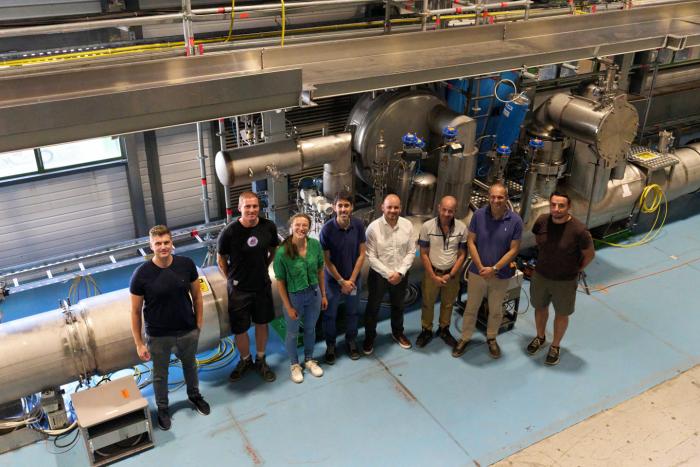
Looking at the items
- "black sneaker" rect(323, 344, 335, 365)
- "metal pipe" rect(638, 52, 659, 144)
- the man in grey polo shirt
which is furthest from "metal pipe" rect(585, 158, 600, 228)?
"black sneaker" rect(323, 344, 335, 365)

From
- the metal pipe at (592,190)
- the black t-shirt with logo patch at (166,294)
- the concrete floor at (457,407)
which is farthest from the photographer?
the metal pipe at (592,190)

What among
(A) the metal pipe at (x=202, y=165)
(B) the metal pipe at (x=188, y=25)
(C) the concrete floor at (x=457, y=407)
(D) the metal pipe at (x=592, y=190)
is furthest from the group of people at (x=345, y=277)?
(D) the metal pipe at (x=592, y=190)

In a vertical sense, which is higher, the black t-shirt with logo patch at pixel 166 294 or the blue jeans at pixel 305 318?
the black t-shirt with logo patch at pixel 166 294

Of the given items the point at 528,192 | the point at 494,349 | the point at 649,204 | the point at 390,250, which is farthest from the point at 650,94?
the point at 390,250

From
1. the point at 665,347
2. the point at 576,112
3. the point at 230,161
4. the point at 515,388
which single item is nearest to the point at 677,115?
the point at 576,112

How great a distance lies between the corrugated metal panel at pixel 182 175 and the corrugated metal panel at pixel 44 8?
143 centimetres

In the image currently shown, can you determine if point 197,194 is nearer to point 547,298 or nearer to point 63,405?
point 63,405

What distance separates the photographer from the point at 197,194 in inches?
287

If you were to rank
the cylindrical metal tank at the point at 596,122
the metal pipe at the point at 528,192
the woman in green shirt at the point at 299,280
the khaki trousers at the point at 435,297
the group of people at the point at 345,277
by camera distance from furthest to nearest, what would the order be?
the metal pipe at the point at 528,192 < the cylindrical metal tank at the point at 596,122 < the khaki trousers at the point at 435,297 < the woman in green shirt at the point at 299,280 < the group of people at the point at 345,277

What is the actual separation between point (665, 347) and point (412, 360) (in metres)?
2.18

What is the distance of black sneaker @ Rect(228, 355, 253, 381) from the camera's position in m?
4.90

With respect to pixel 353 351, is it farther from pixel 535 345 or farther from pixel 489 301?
pixel 535 345

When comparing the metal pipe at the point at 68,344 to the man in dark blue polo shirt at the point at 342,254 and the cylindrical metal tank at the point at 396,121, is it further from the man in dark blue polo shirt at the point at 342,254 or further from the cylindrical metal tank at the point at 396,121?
the cylindrical metal tank at the point at 396,121

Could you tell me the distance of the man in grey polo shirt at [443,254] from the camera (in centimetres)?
480
